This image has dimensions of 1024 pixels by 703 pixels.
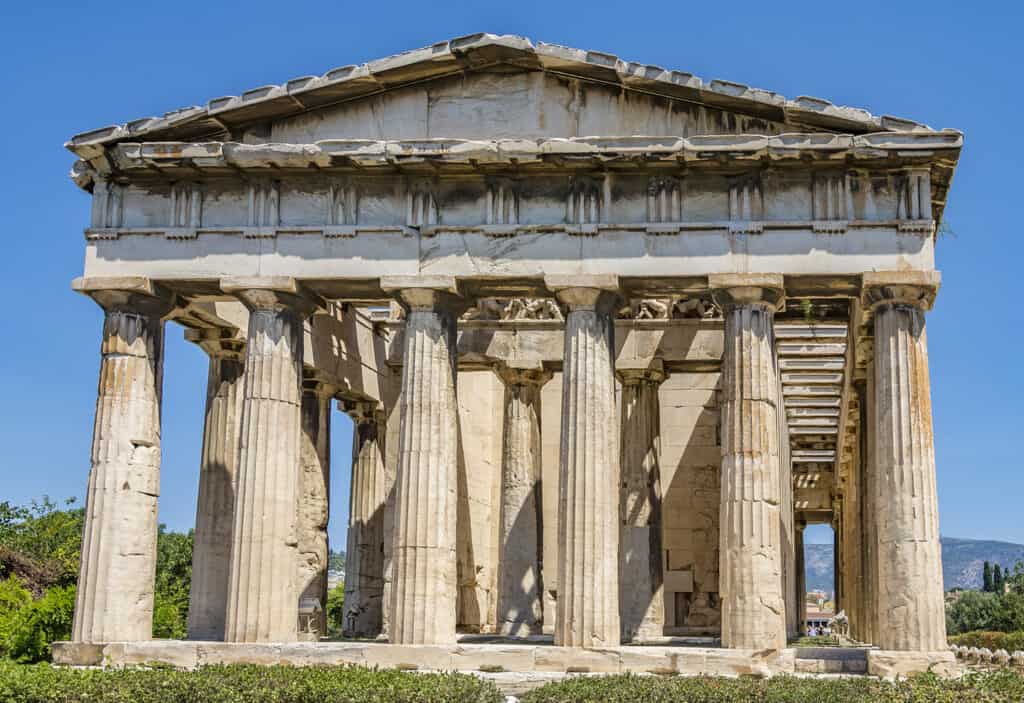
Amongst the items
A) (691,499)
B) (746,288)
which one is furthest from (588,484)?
(691,499)

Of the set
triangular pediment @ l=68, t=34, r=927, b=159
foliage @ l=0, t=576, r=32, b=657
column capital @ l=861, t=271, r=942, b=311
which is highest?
triangular pediment @ l=68, t=34, r=927, b=159

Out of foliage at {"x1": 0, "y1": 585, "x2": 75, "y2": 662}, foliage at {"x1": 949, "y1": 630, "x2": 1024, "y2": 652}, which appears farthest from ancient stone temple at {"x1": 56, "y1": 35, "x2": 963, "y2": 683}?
foliage at {"x1": 949, "y1": 630, "x2": 1024, "y2": 652}

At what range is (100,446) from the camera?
26281mm

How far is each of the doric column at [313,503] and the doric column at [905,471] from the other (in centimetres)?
1322

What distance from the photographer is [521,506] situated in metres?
32.4

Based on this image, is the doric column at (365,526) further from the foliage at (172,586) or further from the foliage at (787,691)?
the foliage at (787,691)

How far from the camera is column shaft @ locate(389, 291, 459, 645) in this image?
2500 cm

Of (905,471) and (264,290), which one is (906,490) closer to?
(905,471)

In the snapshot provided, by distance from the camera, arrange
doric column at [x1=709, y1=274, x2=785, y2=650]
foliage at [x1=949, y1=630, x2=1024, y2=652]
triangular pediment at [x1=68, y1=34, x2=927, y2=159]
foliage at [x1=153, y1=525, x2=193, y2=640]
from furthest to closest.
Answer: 1. foliage at [x1=949, y1=630, x2=1024, y2=652]
2. foliage at [x1=153, y1=525, x2=193, y2=640]
3. triangular pediment at [x1=68, y1=34, x2=927, y2=159]
4. doric column at [x1=709, y1=274, x2=785, y2=650]

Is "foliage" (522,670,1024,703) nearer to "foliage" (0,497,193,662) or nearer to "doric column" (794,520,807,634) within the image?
"foliage" (0,497,193,662)

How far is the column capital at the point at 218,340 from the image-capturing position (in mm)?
30016

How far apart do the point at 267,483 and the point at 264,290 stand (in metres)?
3.72

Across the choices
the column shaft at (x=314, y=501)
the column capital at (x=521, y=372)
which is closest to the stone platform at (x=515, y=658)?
the column shaft at (x=314, y=501)

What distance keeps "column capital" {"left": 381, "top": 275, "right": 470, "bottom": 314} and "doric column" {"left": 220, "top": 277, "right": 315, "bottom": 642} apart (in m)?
1.93
